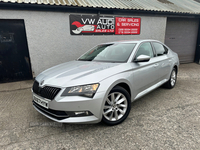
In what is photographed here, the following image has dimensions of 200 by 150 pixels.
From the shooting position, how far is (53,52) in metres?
5.92

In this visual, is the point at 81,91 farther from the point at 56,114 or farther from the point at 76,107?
the point at 56,114

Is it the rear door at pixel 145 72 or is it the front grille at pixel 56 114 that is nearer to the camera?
the front grille at pixel 56 114

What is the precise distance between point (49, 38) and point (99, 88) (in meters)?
4.42

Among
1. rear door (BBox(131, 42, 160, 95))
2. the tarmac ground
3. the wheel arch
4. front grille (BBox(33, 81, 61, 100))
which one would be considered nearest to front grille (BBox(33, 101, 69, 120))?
front grille (BBox(33, 81, 61, 100))

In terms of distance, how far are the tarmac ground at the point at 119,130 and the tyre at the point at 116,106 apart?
142 mm

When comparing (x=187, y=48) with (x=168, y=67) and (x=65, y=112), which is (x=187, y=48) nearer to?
(x=168, y=67)

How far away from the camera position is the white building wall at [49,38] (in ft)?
17.6

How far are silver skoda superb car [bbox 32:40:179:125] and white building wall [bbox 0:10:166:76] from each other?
10.2ft

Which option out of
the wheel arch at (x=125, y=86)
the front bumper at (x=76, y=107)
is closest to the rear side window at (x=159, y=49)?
the wheel arch at (x=125, y=86)

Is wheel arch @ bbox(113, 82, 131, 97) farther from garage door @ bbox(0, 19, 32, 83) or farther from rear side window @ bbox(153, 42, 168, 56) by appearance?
garage door @ bbox(0, 19, 32, 83)

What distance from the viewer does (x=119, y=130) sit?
2438mm

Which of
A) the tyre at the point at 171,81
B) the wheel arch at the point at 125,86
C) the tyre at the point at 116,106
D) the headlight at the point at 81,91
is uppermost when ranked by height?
the headlight at the point at 81,91

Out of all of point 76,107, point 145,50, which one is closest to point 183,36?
point 145,50

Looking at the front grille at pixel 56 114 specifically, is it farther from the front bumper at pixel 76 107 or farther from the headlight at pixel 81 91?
the headlight at pixel 81 91
